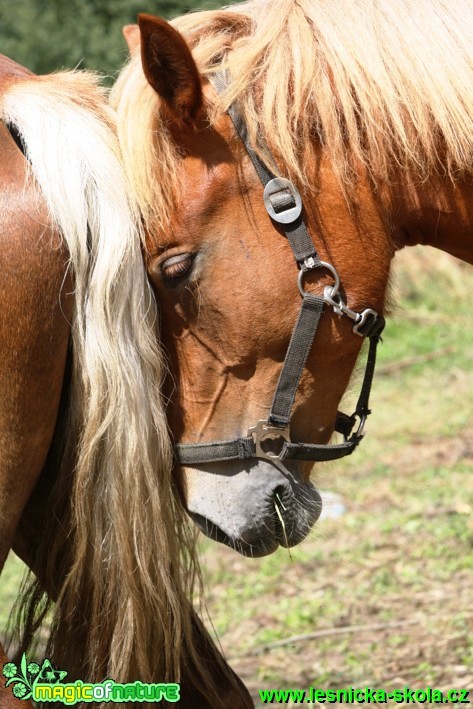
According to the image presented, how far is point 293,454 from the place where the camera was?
6.75 feet

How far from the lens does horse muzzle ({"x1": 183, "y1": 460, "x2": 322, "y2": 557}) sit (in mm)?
2035

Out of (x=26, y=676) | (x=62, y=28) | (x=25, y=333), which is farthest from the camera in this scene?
(x=62, y=28)

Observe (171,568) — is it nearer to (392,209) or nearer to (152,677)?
(152,677)

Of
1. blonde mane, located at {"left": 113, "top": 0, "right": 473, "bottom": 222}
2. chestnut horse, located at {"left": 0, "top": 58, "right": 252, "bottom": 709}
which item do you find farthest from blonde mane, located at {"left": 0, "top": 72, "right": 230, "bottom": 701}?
blonde mane, located at {"left": 113, "top": 0, "right": 473, "bottom": 222}

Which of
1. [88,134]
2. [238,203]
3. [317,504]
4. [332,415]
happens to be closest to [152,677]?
[317,504]

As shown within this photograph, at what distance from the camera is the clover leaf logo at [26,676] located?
1.76 m

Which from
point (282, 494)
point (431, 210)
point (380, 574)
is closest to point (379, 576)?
point (380, 574)

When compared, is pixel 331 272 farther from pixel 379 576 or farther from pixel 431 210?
pixel 379 576

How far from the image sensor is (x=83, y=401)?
192 centimetres

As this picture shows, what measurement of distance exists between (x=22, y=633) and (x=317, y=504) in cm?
84

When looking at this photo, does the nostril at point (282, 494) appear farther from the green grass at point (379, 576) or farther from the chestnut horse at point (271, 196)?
the green grass at point (379, 576)

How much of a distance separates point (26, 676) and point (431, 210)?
4.54 ft

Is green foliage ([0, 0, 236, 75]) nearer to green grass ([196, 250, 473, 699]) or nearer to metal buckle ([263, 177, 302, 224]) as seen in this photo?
green grass ([196, 250, 473, 699])

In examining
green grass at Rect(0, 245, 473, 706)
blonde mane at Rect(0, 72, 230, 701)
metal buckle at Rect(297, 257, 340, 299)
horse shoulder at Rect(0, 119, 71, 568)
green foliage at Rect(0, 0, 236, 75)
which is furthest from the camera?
green foliage at Rect(0, 0, 236, 75)
